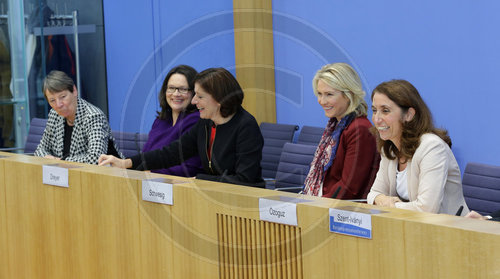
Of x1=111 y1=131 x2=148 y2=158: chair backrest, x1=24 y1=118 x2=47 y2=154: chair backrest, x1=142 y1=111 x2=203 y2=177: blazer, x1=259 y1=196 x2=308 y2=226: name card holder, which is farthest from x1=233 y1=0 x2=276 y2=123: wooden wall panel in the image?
x1=259 y1=196 x2=308 y2=226: name card holder

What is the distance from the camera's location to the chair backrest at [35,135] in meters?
5.88

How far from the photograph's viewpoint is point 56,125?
429 cm

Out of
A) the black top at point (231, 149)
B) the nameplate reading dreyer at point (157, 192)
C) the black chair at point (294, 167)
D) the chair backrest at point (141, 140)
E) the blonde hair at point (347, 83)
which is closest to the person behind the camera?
the nameplate reading dreyer at point (157, 192)

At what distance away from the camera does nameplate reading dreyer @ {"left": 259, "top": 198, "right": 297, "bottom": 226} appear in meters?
2.29

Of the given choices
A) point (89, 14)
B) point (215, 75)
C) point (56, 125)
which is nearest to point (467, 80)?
point (215, 75)

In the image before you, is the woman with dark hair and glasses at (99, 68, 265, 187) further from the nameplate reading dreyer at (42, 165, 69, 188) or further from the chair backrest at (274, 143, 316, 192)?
the chair backrest at (274, 143, 316, 192)

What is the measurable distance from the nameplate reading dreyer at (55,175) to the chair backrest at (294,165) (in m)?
1.68

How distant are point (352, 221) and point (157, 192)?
36.5 inches

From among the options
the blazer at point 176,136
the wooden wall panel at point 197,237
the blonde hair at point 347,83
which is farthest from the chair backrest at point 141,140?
the blonde hair at point 347,83

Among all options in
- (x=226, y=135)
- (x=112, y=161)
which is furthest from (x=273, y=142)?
(x=112, y=161)

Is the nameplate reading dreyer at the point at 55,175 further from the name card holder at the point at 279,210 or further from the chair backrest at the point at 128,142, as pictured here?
the chair backrest at the point at 128,142

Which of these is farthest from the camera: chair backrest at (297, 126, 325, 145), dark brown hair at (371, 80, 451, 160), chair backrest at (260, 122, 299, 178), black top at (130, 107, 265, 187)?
chair backrest at (297, 126, 325, 145)

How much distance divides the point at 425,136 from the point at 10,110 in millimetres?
4928

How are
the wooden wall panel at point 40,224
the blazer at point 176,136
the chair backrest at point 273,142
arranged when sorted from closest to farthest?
the wooden wall panel at point 40,224, the blazer at point 176,136, the chair backrest at point 273,142
